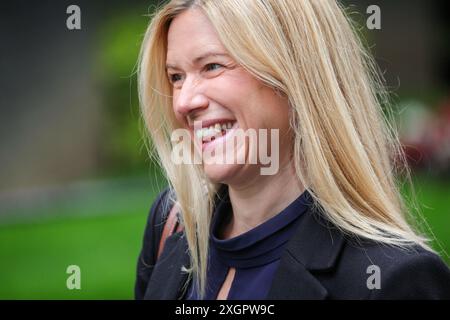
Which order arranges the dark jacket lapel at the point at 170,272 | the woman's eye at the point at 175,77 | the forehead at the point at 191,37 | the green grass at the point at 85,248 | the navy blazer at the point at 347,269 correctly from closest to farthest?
the navy blazer at the point at 347,269 < the forehead at the point at 191,37 < the woman's eye at the point at 175,77 < the dark jacket lapel at the point at 170,272 < the green grass at the point at 85,248

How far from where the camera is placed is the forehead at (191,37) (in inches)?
82.6

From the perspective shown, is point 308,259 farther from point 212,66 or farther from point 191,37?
point 191,37

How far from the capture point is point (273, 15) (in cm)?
206

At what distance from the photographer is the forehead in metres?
2.10

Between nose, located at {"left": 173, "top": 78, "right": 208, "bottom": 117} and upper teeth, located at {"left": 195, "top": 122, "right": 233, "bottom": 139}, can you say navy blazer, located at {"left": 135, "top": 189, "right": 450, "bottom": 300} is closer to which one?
upper teeth, located at {"left": 195, "top": 122, "right": 233, "bottom": 139}

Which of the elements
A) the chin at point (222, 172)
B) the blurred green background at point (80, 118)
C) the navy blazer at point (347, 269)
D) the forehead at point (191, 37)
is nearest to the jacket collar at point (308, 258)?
the navy blazer at point (347, 269)

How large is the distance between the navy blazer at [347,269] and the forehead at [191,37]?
0.57 m

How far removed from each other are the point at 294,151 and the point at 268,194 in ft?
0.51

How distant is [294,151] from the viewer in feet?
7.17

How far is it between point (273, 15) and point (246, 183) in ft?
1.68

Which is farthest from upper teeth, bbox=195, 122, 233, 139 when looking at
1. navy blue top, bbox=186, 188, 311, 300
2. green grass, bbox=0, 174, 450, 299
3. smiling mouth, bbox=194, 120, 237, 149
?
green grass, bbox=0, 174, 450, 299

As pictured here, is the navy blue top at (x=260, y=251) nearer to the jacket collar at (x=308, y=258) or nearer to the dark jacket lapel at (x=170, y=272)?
the jacket collar at (x=308, y=258)

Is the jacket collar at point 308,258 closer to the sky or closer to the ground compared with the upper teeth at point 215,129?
closer to the ground

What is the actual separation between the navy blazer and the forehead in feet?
1.88
